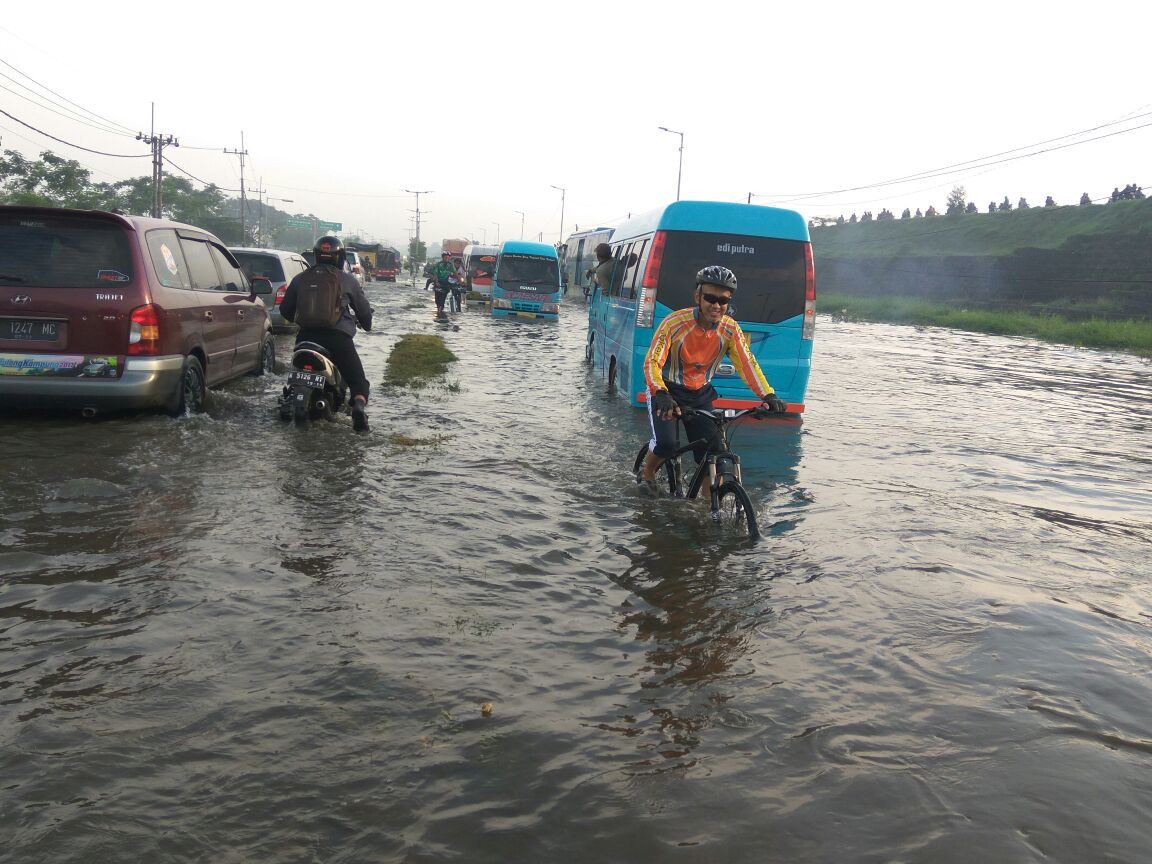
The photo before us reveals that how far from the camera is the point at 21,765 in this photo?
2.76 meters

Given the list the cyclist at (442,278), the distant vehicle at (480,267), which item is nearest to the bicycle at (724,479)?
the cyclist at (442,278)

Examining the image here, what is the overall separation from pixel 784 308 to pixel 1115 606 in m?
5.03

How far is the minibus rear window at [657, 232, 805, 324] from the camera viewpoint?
920 centimetres

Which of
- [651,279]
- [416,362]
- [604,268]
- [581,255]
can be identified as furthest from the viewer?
[581,255]

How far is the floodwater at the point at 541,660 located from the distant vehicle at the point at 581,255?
31244mm

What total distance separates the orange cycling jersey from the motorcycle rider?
328cm

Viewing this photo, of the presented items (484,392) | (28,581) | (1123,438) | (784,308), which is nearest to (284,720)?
(28,581)

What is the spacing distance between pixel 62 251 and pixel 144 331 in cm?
92

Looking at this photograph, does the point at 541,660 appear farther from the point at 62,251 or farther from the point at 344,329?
the point at 62,251

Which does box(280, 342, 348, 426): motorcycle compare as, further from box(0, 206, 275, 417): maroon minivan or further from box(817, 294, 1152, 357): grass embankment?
box(817, 294, 1152, 357): grass embankment

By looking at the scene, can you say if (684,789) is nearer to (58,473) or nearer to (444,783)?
(444,783)

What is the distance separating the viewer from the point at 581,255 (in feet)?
140

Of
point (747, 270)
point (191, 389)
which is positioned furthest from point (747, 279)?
point (191, 389)

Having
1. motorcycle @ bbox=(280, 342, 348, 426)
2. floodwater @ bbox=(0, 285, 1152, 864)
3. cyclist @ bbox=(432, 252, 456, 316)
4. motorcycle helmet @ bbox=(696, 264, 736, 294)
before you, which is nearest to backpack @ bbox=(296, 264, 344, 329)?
motorcycle @ bbox=(280, 342, 348, 426)
